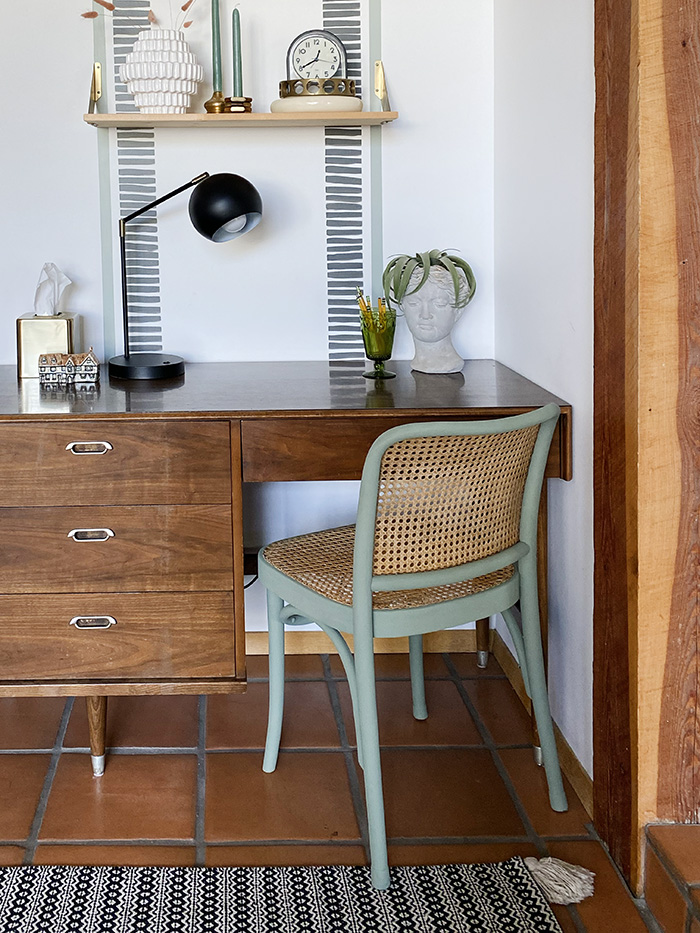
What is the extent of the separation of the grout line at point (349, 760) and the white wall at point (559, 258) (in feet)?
1.53

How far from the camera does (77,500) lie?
2104 mm

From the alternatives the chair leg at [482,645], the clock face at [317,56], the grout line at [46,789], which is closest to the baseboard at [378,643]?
the chair leg at [482,645]

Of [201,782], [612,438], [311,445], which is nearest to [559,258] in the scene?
[612,438]

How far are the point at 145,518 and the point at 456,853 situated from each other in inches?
35.2

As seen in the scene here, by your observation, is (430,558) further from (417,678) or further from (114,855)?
(114,855)

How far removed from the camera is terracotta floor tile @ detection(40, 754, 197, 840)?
80.0 inches

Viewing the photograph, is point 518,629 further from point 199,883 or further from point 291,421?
point 199,883

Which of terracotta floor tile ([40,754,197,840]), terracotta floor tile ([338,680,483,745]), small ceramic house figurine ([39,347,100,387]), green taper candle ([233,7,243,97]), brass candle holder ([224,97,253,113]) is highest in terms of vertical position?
green taper candle ([233,7,243,97])

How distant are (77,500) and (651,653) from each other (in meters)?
1.15

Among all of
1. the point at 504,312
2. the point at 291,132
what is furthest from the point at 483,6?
the point at 504,312

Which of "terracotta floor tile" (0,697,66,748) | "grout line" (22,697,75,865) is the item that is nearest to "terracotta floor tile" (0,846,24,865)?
"grout line" (22,697,75,865)

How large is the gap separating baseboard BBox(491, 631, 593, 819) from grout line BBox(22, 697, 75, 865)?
1.08 meters

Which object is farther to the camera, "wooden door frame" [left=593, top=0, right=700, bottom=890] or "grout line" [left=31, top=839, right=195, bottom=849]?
"grout line" [left=31, top=839, right=195, bottom=849]

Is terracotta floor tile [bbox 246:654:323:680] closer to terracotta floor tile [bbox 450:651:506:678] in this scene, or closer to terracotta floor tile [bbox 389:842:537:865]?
Answer: terracotta floor tile [bbox 450:651:506:678]
